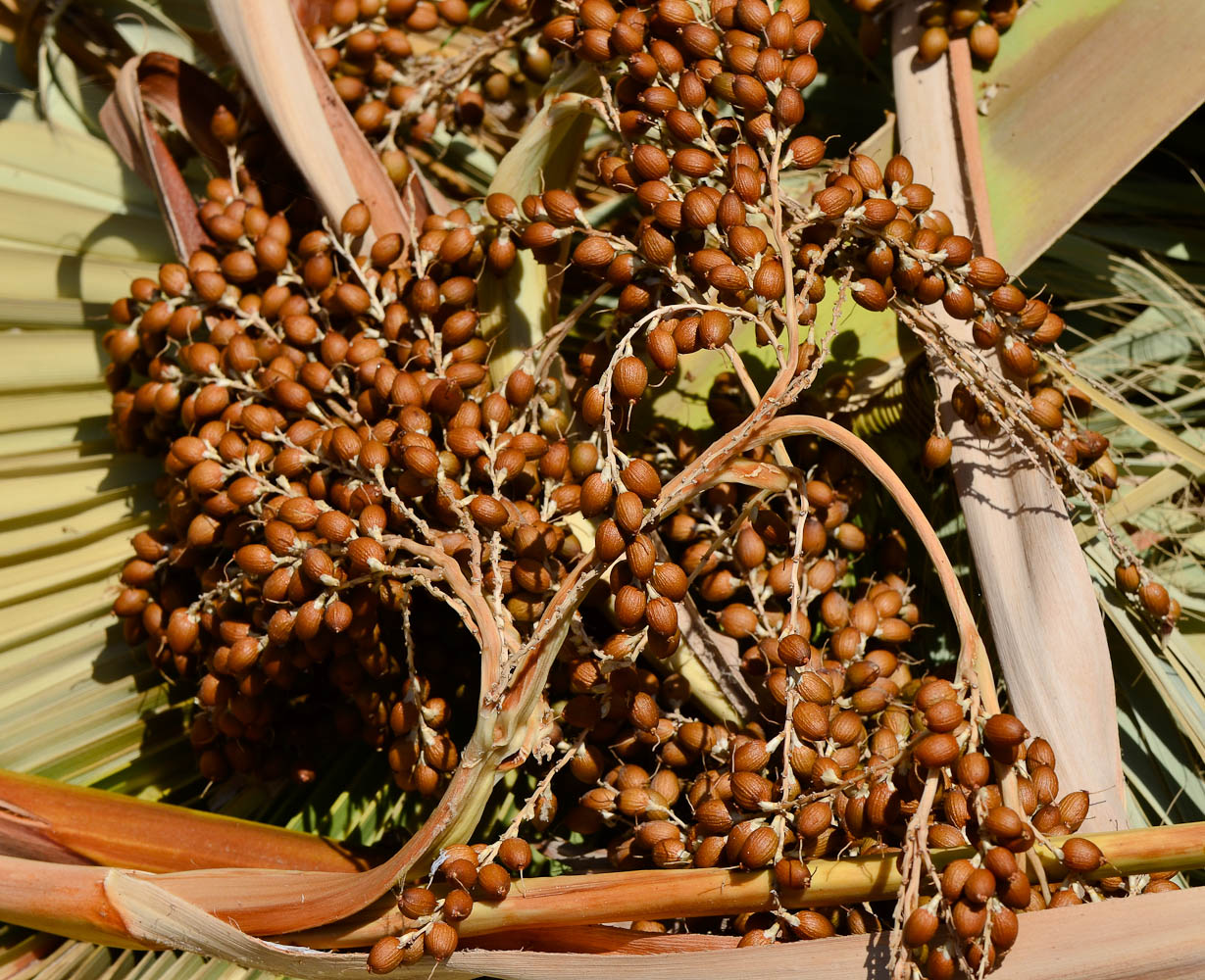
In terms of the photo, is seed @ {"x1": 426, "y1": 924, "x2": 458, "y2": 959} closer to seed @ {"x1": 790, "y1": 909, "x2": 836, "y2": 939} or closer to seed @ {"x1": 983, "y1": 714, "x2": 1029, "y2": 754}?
seed @ {"x1": 790, "y1": 909, "x2": 836, "y2": 939}

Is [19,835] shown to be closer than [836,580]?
Yes

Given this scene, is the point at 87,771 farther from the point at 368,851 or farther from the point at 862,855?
the point at 862,855

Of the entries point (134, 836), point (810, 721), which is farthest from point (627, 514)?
point (134, 836)

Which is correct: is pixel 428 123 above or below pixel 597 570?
above

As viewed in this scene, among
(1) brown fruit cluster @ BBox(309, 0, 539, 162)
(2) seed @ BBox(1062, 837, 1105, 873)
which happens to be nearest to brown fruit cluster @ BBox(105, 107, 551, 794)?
(1) brown fruit cluster @ BBox(309, 0, 539, 162)

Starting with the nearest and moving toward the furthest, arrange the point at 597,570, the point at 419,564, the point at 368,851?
the point at 597,570
the point at 419,564
the point at 368,851

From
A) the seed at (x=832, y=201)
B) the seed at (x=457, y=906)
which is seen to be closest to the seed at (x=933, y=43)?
the seed at (x=832, y=201)

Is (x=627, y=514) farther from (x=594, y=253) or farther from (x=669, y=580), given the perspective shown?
(x=594, y=253)

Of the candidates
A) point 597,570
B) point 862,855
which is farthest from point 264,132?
point 862,855
